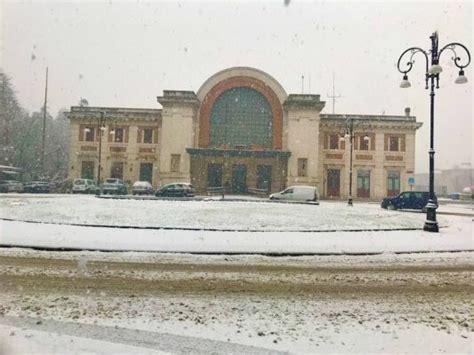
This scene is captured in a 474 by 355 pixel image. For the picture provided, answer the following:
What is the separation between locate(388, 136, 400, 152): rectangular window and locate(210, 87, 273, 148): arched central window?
16.0 m

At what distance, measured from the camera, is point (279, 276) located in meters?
8.40

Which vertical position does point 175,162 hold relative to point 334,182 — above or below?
above

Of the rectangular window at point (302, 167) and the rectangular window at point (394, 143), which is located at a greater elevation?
the rectangular window at point (394, 143)

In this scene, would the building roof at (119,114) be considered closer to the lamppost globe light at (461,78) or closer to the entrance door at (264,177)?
the entrance door at (264,177)

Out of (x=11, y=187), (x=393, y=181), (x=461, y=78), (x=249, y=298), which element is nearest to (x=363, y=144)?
(x=393, y=181)

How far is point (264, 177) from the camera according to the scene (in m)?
46.3

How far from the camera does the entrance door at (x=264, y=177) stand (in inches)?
1812

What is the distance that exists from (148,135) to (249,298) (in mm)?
44823

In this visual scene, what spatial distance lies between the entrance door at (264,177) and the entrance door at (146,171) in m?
14.4

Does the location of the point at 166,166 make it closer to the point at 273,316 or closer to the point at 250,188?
the point at 250,188

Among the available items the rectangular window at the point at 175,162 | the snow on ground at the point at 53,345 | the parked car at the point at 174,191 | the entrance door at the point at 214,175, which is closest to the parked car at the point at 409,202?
the parked car at the point at 174,191

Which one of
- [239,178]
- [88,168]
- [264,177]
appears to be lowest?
[239,178]

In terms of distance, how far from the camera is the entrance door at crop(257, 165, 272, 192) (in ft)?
151

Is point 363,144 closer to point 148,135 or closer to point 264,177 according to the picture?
point 264,177
